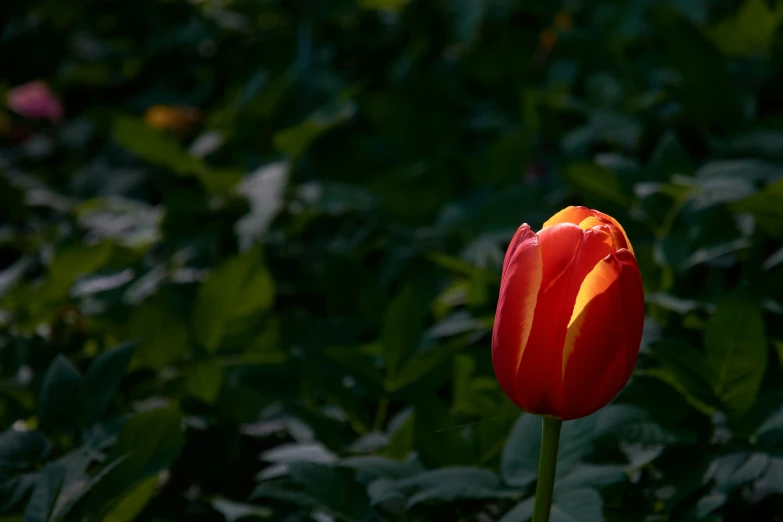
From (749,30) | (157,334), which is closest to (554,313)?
(157,334)

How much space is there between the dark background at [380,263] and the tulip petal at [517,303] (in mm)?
184

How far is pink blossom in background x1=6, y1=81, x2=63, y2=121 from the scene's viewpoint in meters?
2.22

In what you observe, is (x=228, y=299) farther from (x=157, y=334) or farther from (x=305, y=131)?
(x=305, y=131)

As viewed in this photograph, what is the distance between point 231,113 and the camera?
1.75 m

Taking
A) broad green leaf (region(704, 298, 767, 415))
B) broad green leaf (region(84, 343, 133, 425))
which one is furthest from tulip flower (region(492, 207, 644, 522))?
broad green leaf (region(84, 343, 133, 425))

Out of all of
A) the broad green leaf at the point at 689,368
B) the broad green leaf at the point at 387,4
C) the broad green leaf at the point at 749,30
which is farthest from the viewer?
the broad green leaf at the point at 387,4

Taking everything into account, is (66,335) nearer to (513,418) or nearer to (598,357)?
(513,418)

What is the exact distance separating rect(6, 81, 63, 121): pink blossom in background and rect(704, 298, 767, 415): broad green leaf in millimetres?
1925

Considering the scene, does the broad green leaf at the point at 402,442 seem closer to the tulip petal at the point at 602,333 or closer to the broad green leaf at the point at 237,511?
the broad green leaf at the point at 237,511

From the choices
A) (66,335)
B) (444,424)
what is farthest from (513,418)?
(66,335)

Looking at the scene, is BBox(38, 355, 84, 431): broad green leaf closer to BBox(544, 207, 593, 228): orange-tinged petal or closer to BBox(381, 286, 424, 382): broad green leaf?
BBox(381, 286, 424, 382): broad green leaf

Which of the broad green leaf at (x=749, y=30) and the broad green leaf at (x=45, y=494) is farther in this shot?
the broad green leaf at (x=749, y=30)

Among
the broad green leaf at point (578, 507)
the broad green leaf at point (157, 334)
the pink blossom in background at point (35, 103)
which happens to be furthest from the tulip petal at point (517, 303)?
the pink blossom in background at point (35, 103)

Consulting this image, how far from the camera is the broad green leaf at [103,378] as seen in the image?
0.91 metres
